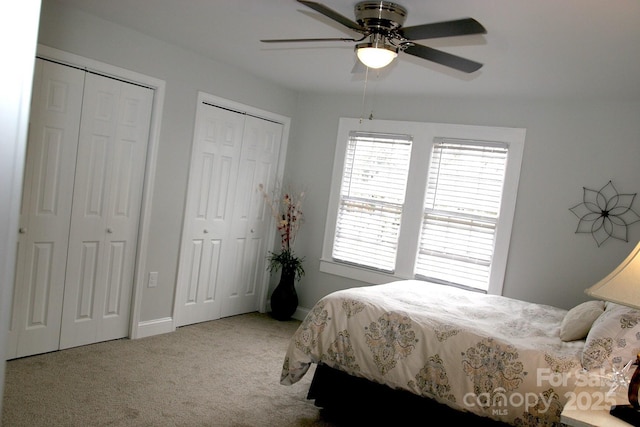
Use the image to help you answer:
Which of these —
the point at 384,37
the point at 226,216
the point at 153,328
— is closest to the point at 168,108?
the point at 226,216

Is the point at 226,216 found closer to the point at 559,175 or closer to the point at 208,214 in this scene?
the point at 208,214

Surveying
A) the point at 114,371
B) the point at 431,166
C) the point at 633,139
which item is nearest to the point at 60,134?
the point at 114,371

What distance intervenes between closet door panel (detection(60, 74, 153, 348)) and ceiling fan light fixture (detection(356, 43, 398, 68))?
209 cm

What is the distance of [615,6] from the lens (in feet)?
7.43

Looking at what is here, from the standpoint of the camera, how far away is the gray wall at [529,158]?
3938 millimetres

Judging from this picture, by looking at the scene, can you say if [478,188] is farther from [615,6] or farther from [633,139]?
[615,6]

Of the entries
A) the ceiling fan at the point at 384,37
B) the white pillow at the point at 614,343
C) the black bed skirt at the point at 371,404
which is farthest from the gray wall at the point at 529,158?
the ceiling fan at the point at 384,37

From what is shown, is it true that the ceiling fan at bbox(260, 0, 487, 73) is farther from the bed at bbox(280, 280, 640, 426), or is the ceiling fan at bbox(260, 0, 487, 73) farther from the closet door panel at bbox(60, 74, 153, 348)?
the closet door panel at bbox(60, 74, 153, 348)

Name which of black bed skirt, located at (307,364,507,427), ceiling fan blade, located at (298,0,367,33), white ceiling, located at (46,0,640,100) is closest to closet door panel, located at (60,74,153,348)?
white ceiling, located at (46,0,640,100)

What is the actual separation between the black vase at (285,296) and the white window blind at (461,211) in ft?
4.16

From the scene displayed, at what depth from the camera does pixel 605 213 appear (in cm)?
400

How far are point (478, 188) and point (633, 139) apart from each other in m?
1.20

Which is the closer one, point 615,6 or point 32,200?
point 615,6

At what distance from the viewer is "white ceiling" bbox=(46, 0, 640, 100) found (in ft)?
8.24
